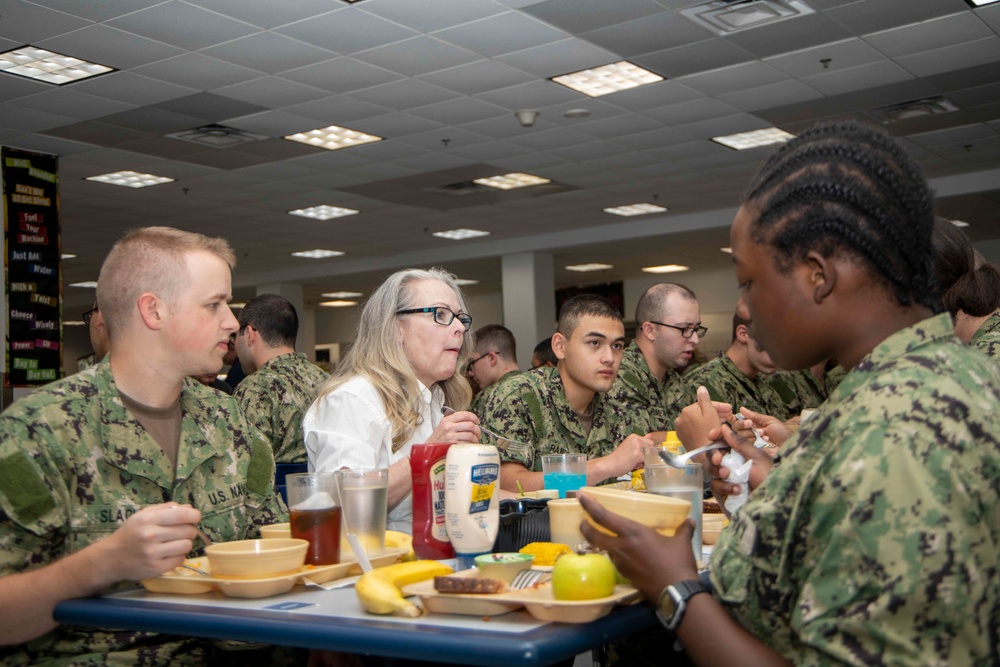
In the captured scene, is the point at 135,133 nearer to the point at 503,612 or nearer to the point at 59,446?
the point at 59,446

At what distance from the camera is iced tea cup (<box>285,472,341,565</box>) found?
1694mm

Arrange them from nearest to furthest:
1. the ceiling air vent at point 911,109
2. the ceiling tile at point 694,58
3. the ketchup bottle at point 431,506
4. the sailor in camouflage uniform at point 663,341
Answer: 1. the ketchup bottle at point 431,506
2. the sailor in camouflage uniform at point 663,341
3. the ceiling tile at point 694,58
4. the ceiling air vent at point 911,109

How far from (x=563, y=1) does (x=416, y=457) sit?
429 centimetres

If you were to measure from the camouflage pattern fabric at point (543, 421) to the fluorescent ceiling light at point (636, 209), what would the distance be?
833 centimetres

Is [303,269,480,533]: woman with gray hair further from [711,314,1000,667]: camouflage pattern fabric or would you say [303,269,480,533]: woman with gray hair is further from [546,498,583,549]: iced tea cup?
[711,314,1000,667]: camouflage pattern fabric

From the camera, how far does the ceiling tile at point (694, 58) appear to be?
6.38m

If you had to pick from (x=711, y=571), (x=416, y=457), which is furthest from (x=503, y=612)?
(x=416, y=457)

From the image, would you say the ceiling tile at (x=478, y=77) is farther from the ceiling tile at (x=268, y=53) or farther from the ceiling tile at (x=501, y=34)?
the ceiling tile at (x=268, y=53)

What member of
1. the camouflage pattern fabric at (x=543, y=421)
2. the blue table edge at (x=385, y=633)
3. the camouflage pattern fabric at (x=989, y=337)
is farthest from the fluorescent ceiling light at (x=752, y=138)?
the blue table edge at (x=385, y=633)

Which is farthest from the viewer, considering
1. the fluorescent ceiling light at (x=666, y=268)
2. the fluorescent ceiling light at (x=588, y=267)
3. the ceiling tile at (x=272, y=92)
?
the fluorescent ceiling light at (x=666, y=268)

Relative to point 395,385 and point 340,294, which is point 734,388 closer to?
point 395,385

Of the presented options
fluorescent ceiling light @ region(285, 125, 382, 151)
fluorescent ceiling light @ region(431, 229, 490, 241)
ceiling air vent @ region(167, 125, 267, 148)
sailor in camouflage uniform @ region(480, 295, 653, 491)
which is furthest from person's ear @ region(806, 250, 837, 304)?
fluorescent ceiling light @ region(431, 229, 490, 241)

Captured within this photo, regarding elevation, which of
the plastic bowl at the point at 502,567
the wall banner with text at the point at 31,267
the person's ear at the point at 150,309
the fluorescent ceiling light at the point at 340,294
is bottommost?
the plastic bowl at the point at 502,567

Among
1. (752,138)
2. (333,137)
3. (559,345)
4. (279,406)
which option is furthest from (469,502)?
(752,138)
